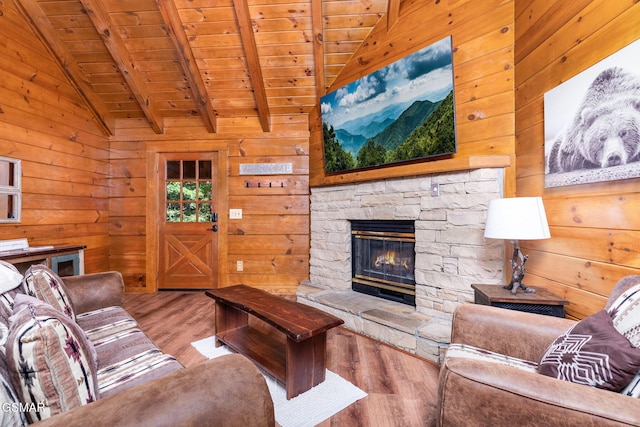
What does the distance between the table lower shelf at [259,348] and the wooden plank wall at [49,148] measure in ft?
7.72

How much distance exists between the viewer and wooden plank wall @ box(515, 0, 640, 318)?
1365mm

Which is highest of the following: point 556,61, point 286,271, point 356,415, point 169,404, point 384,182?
point 556,61

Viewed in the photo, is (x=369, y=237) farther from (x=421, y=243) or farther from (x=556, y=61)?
(x=556, y=61)

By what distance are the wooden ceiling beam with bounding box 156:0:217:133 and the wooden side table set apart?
335 cm

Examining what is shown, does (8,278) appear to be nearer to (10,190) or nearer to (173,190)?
(10,190)

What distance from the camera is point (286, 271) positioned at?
3723 millimetres

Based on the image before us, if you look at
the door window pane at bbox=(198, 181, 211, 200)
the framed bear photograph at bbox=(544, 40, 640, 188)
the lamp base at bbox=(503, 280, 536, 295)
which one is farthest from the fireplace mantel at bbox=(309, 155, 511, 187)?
the door window pane at bbox=(198, 181, 211, 200)

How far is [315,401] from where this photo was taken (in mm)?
1602

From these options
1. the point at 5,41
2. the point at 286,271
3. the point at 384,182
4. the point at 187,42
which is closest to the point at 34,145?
the point at 5,41

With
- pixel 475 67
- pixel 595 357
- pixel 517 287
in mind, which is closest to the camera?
pixel 595 357

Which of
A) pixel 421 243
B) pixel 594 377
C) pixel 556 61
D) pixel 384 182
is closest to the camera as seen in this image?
pixel 594 377

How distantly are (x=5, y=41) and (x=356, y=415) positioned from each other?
13.5 feet

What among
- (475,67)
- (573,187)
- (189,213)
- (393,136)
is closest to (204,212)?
(189,213)

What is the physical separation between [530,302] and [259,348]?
1.68 metres
